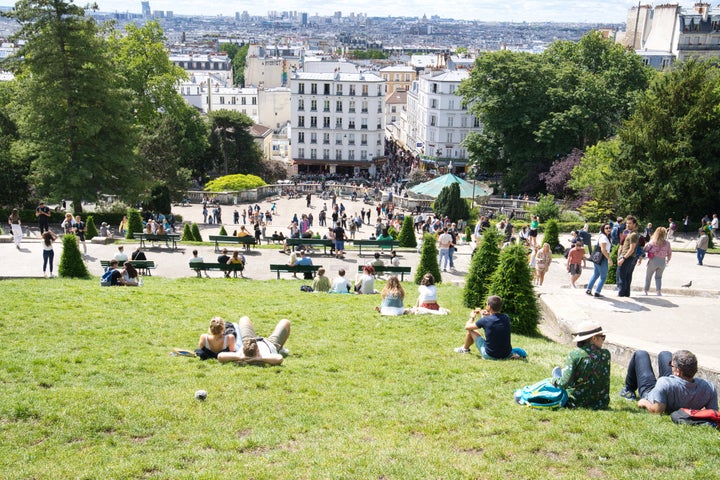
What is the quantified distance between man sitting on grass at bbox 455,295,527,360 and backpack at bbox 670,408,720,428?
9.77ft

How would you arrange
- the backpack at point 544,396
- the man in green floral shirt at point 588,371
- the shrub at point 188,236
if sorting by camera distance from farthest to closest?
the shrub at point 188,236
the backpack at point 544,396
the man in green floral shirt at point 588,371

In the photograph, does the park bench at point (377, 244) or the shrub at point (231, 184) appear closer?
the park bench at point (377, 244)

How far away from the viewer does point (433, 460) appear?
737cm

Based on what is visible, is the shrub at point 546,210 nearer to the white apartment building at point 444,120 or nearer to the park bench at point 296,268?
the park bench at point 296,268

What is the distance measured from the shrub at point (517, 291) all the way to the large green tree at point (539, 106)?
124 feet

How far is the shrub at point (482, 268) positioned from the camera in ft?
48.1

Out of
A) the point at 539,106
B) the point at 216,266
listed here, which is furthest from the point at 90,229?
the point at 539,106

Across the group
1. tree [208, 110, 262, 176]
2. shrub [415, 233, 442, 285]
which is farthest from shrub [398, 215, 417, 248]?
tree [208, 110, 262, 176]

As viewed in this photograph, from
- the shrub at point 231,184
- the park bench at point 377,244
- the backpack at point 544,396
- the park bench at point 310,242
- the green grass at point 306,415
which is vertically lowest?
the shrub at point 231,184

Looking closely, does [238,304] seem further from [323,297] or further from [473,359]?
[473,359]

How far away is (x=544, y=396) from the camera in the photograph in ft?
28.6

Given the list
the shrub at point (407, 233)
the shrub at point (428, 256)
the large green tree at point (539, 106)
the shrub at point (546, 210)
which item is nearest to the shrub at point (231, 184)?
the large green tree at point (539, 106)

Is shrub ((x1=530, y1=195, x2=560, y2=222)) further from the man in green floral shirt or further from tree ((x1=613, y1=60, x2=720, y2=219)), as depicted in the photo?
the man in green floral shirt

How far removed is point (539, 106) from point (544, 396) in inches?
1796
